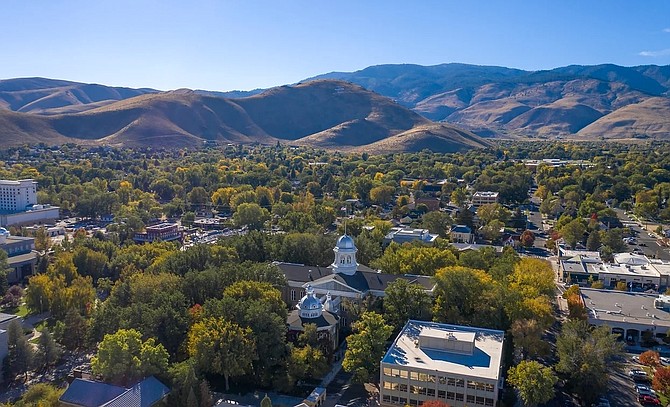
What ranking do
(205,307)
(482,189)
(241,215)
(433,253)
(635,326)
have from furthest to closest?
(482,189), (241,215), (433,253), (635,326), (205,307)

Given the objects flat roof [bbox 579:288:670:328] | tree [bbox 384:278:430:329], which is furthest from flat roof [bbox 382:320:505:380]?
flat roof [bbox 579:288:670:328]

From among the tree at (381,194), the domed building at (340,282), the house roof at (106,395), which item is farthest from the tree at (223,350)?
the tree at (381,194)

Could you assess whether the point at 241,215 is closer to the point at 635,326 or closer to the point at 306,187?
the point at 306,187

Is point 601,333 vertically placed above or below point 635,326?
above

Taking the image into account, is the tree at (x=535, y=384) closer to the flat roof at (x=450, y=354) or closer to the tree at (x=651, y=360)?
the flat roof at (x=450, y=354)

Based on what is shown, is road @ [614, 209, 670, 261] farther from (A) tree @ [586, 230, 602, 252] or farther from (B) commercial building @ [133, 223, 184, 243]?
(B) commercial building @ [133, 223, 184, 243]

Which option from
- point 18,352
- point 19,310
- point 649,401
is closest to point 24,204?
point 19,310

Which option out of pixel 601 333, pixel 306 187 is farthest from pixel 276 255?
pixel 306 187

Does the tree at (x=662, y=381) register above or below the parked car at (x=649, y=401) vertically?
above
